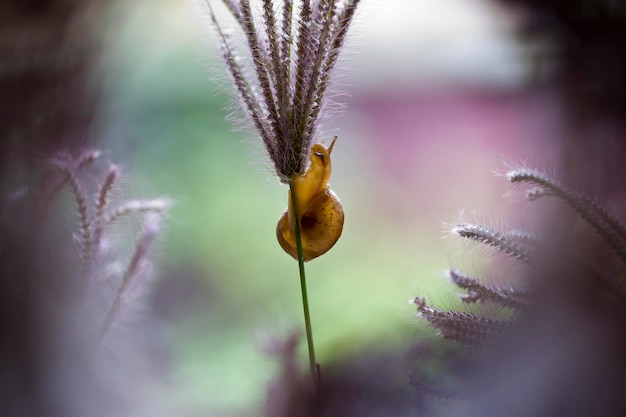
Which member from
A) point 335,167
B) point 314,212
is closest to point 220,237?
point 335,167

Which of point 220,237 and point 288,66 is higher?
point 288,66

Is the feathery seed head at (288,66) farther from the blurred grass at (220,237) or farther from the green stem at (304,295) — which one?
the blurred grass at (220,237)

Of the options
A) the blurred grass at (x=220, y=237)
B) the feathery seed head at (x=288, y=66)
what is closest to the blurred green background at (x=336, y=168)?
the blurred grass at (x=220, y=237)

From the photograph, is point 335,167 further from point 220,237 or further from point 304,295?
point 304,295

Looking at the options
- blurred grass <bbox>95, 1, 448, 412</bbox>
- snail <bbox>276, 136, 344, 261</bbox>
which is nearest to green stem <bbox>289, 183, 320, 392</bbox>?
snail <bbox>276, 136, 344, 261</bbox>

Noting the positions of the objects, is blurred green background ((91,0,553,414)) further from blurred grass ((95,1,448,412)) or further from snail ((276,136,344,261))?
snail ((276,136,344,261))

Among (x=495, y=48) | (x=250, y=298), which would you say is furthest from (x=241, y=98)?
(x=495, y=48)
